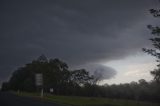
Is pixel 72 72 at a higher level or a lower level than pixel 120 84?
higher

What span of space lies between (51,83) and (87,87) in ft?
41.3

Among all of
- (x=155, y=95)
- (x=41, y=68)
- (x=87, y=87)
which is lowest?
(x=155, y=95)

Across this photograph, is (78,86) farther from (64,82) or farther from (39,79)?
(39,79)

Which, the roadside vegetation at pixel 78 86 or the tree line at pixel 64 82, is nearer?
the roadside vegetation at pixel 78 86

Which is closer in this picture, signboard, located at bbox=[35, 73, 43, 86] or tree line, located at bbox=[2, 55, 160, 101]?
signboard, located at bbox=[35, 73, 43, 86]

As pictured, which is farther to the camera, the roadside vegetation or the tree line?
the tree line

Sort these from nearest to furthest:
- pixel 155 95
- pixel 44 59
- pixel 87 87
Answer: pixel 155 95, pixel 87 87, pixel 44 59

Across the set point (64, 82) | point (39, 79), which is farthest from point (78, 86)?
point (39, 79)

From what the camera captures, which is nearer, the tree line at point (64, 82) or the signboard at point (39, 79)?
the signboard at point (39, 79)

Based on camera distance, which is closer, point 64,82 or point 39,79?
point 39,79

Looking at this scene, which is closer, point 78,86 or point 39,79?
point 39,79

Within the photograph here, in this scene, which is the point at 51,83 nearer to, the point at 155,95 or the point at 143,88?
the point at 143,88

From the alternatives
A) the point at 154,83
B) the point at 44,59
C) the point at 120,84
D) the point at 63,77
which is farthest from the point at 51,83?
the point at 154,83

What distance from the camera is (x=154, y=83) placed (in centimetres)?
5928
